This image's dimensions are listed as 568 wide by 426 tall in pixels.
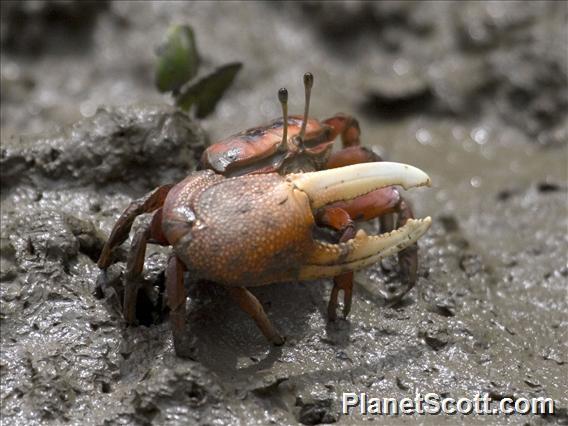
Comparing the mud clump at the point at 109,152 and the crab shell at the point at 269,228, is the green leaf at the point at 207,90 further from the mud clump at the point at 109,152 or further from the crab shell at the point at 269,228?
the crab shell at the point at 269,228

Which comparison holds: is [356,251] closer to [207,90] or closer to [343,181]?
[343,181]

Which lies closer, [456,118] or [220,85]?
[220,85]

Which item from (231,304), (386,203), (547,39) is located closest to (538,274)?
(386,203)

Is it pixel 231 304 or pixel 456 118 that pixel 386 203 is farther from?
pixel 456 118

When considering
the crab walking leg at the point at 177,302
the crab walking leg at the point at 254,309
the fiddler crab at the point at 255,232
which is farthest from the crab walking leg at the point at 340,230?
the crab walking leg at the point at 177,302

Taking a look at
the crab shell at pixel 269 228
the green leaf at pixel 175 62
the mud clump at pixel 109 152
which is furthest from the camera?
the green leaf at pixel 175 62

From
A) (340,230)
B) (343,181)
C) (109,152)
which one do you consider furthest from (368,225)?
(109,152)
